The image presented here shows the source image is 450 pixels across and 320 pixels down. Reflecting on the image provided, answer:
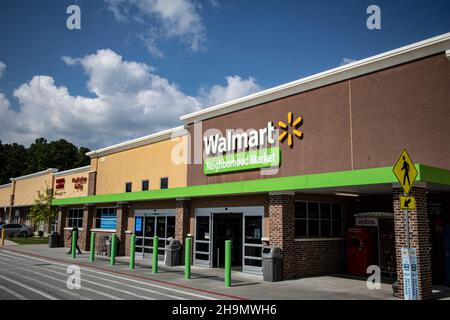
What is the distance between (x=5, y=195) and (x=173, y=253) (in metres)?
47.4

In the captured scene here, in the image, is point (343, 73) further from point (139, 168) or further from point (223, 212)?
point (139, 168)

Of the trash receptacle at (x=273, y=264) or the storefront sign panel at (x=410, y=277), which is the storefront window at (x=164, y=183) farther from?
the storefront sign panel at (x=410, y=277)

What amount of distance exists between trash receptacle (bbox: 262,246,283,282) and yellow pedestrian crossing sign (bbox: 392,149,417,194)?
6.69 meters

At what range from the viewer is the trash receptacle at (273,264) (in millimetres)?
15122

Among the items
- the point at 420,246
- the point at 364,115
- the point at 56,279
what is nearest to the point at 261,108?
the point at 364,115

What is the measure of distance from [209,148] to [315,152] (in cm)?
639

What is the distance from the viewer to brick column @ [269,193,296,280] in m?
15.6

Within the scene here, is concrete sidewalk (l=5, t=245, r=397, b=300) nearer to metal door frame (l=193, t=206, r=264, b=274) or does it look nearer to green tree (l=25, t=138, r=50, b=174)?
metal door frame (l=193, t=206, r=264, b=274)

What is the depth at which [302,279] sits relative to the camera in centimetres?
1572

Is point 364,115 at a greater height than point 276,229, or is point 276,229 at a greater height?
point 364,115

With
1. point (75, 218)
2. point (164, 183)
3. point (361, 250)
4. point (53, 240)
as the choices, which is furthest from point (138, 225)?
point (361, 250)

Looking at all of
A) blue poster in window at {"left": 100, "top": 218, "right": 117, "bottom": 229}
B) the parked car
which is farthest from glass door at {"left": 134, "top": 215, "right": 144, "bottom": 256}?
the parked car

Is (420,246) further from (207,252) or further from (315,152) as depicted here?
(207,252)
